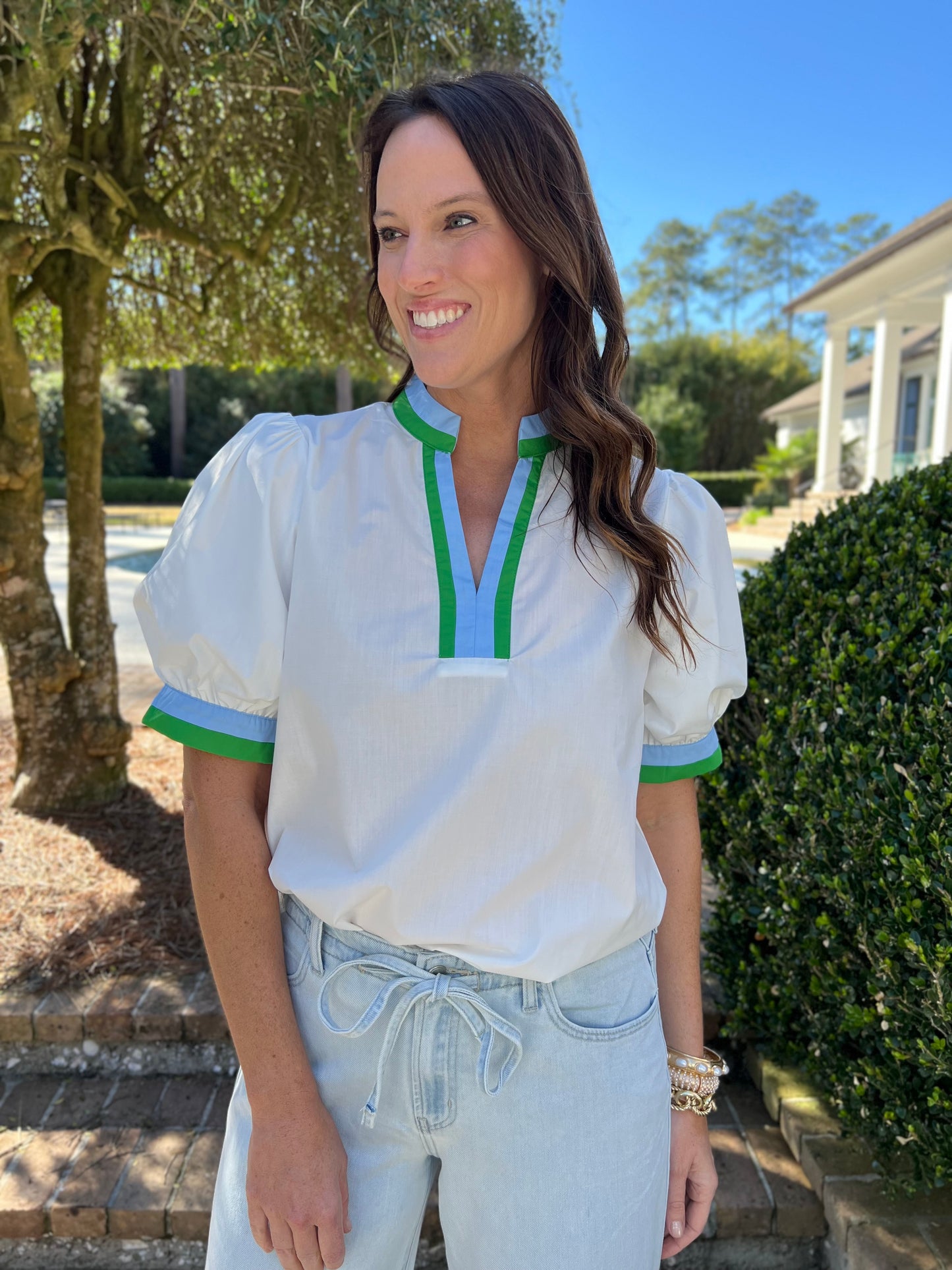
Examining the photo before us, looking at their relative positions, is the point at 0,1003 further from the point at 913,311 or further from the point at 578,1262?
the point at 913,311

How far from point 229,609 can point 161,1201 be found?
163cm

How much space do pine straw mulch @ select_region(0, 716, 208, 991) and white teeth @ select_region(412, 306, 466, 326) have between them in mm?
2189

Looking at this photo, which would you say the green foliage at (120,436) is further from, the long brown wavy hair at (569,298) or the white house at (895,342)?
the long brown wavy hair at (569,298)

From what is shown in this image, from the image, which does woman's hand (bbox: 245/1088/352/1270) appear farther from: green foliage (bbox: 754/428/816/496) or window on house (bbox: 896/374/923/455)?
green foliage (bbox: 754/428/816/496)

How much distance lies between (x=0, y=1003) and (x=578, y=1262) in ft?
6.78

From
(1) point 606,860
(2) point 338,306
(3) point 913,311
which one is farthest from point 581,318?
(3) point 913,311

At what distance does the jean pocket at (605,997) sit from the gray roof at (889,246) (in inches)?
582

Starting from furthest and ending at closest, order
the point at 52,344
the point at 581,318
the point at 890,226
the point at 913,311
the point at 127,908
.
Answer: the point at 890,226 < the point at 913,311 < the point at 52,344 < the point at 127,908 < the point at 581,318

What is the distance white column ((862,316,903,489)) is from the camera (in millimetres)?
18469

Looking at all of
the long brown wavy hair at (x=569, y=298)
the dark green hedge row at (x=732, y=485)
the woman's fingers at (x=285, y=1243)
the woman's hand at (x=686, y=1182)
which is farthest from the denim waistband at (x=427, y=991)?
the dark green hedge row at (x=732, y=485)

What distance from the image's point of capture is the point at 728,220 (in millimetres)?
57969

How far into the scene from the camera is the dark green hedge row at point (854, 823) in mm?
1704

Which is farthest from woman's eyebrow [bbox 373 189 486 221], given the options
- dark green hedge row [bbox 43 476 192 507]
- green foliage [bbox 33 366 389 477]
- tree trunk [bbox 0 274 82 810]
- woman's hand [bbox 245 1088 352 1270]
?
green foliage [bbox 33 366 389 477]

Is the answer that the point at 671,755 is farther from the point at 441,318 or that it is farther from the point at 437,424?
the point at 441,318
